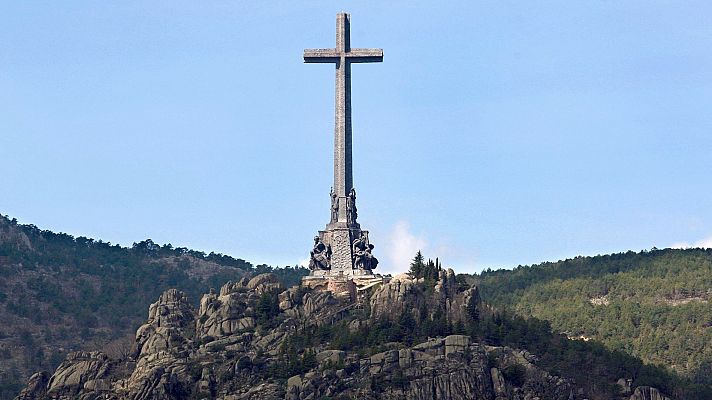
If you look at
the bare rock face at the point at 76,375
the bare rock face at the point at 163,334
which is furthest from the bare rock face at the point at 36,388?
the bare rock face at the point at 163,334

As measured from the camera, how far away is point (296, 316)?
199625 mm

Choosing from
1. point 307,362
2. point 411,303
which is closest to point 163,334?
point 307,362

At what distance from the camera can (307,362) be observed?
18838 centimetres

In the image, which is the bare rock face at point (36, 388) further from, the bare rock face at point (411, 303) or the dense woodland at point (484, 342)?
the bare rock face at point (411, 303)

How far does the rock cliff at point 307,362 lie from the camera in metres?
186

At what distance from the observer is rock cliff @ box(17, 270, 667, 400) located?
185750 millimetres

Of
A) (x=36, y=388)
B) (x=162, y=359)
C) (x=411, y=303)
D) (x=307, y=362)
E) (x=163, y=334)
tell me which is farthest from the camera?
(x=411, y=303)

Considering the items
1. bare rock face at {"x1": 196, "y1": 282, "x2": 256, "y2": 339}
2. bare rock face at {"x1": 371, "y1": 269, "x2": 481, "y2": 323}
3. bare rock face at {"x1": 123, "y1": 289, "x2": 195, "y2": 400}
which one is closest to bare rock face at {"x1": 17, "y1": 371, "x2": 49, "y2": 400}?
bare rock face at {"x1": 123, "y1": 289, "x2": 195, "y2": 400}

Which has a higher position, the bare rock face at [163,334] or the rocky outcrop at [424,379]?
the bare rock face at [163,334]

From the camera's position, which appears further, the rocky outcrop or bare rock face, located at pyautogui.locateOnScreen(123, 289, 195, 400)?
bare rock face, located at pyautogui.locateOnScreen(123, 289, 195, 400)

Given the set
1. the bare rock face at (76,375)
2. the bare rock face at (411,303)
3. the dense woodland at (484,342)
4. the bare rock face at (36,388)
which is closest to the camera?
the dense woodland at (484,342)

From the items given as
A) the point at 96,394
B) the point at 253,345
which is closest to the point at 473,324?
the point at 253,345

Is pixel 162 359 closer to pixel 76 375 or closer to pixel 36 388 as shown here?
pixel 76 375

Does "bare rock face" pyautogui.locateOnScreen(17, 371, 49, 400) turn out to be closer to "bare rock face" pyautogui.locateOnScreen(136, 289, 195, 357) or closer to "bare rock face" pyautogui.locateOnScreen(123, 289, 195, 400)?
"bare rock face" pyautogui.locateOnScreen(123, 289, 195, 400)
